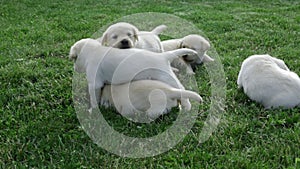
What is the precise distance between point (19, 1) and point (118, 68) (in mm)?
8696

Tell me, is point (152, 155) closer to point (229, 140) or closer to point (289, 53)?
point (229, 140)

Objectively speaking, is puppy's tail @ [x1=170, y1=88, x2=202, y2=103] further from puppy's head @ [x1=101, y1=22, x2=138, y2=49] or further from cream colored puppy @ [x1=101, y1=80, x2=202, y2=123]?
puppy's head @ [x1=101, y1=22, x2=138, y2=49]

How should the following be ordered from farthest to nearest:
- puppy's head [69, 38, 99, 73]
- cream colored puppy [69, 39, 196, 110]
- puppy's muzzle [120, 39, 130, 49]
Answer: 1. puppy's muzzle [120, 39, 130, 49]
2. puppy's head [69, 38, 99, 73]
3. cream colored puppy [69, 39, 196, 110]

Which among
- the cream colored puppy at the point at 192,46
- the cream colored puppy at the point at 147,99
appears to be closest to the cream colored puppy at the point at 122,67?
the cream colored puppy at the point at 147,99

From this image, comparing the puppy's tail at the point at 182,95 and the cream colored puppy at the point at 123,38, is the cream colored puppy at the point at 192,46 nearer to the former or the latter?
the cream colored puppy at the point at 123,38

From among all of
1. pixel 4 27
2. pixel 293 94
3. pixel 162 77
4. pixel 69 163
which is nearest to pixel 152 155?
pixel 69 163

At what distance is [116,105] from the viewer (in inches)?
138

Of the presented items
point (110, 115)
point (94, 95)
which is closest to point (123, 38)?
point (94, 95)

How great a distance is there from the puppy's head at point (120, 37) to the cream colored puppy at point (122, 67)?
0.29 metres

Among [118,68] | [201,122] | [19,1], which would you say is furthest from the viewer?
[19,1]

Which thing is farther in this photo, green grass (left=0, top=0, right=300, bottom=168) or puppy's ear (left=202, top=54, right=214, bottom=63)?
puppy's ear (left=202, top=54, right=214, bottom=63)

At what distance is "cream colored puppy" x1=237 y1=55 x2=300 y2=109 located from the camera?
A: 3502mm

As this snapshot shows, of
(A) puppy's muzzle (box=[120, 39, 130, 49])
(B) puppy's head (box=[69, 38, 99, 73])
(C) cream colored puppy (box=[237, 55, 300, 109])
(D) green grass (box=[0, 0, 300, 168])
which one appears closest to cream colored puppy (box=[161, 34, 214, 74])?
(D) green grass (box=[0, 0, 300, 168])

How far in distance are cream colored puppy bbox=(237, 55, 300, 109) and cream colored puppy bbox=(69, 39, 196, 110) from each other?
685 millimetres
